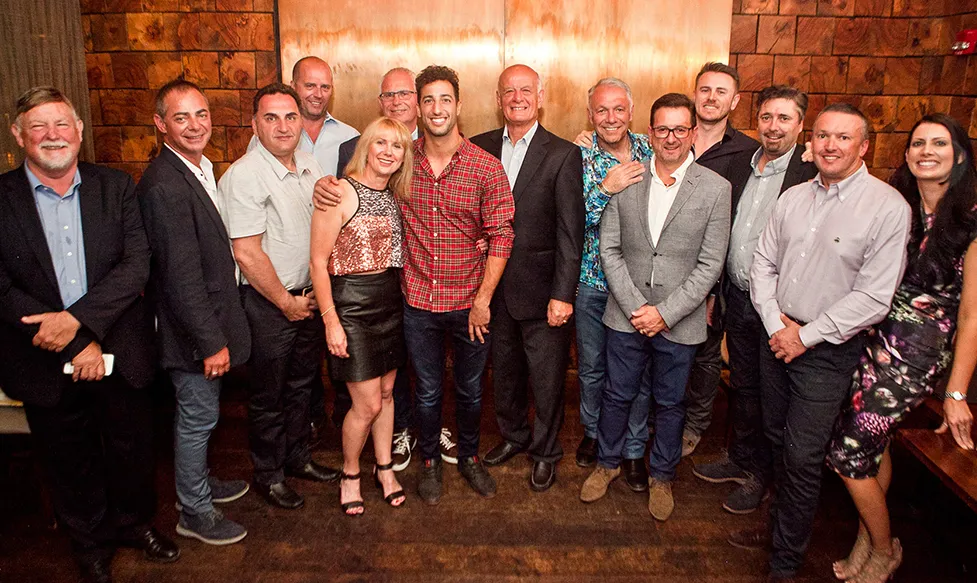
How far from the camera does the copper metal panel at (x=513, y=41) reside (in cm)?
445

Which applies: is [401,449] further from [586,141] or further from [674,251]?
[586,141]

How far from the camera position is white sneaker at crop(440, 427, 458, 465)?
3.57 metres

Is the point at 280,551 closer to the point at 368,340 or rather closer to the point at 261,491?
the point at 261,491

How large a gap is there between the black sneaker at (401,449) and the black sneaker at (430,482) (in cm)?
24

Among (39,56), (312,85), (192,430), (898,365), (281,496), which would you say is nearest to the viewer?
(898,365)

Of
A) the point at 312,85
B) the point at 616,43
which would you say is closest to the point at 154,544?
the point at 312,85

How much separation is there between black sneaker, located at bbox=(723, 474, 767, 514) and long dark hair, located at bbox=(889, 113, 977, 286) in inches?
49.7

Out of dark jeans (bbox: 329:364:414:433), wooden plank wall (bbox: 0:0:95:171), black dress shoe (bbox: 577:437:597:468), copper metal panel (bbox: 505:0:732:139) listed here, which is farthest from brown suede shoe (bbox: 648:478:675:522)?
wooden plank wall (bbox: 0:0:95:171)

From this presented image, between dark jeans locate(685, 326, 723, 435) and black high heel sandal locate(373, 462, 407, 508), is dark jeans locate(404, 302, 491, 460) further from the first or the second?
dark jeans locate(685, 326, 723, 435)

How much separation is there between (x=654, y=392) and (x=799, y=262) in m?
0.91

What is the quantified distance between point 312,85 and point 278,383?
1.77 metres

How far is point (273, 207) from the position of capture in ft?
9.52

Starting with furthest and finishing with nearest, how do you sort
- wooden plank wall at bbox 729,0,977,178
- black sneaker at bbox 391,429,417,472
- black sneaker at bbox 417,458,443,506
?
wooden plank wall at bbox 729,0,977,178, black sneaker at bbox 391,429,417,472, black sneaker at bbox 417,458,443,506

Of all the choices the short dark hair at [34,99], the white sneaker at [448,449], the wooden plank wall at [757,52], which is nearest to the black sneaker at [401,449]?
the white sneaker at [448,449]
